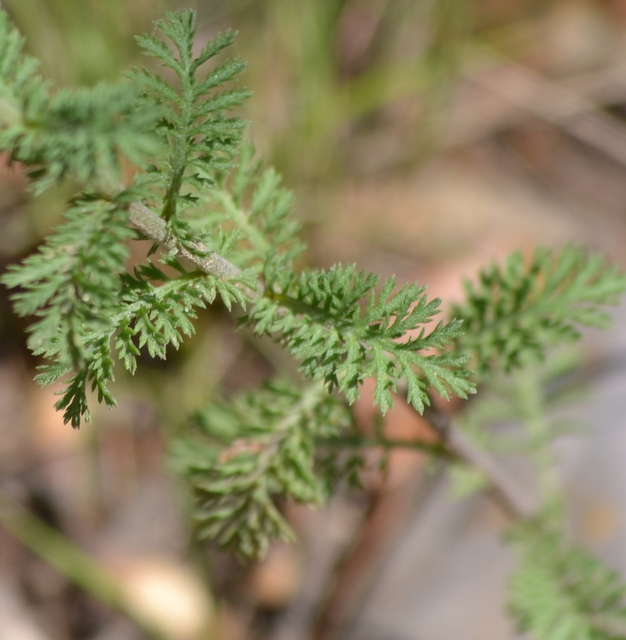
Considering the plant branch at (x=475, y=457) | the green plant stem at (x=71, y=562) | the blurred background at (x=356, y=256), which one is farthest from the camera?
the green plant stem at (x=71, y=562)

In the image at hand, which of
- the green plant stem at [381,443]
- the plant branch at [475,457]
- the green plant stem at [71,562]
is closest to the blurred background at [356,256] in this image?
the green plant stem at [71,562]

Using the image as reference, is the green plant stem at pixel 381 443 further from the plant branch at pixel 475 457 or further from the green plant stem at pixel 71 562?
the green plant stem at pixel 71 562

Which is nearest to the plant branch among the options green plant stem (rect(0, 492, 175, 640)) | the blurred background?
the blurred background

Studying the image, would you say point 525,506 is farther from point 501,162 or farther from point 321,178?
point 501,162

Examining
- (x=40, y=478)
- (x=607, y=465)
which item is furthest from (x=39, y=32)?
(x=607, y=465)

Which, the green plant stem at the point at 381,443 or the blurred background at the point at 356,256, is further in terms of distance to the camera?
the blurred background at the point at 356,256

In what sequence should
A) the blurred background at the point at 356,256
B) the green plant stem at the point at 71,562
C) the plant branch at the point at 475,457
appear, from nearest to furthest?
the plant branch at the point at 475,457, the blurred background at the point at 356,256, the green plant stem at the point at 71,562

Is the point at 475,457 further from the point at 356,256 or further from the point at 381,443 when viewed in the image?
the point at 356,256
